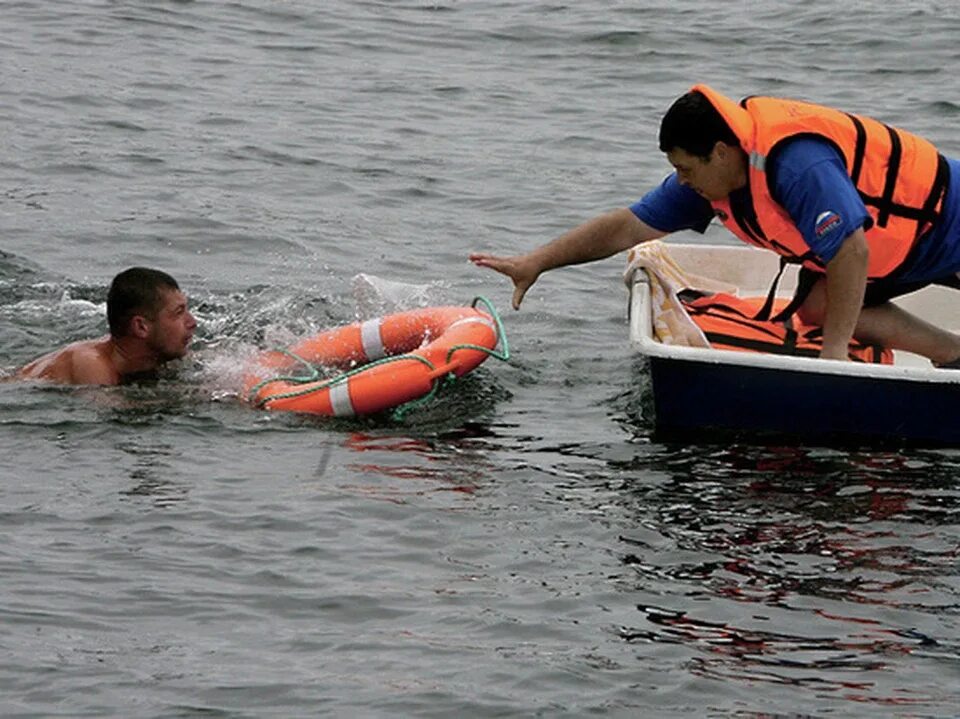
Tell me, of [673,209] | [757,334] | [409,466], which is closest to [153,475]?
[409,466]

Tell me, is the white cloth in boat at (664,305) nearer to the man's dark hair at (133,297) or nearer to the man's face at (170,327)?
the man's face at (170,327)

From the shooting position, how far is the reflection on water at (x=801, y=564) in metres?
6.05

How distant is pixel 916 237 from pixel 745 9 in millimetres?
11086

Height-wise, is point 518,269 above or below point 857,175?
below

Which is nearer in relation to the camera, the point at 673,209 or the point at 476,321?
the point at 673,209

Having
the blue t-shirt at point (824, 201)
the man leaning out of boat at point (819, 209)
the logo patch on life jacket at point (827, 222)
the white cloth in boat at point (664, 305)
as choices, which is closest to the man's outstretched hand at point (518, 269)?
the man leaning out of boat at point (819, 209)

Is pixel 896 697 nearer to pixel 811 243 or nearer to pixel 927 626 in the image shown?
pixel 927 626

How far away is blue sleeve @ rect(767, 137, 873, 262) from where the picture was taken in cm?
772

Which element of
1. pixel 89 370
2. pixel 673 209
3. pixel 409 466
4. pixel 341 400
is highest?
pixel 673 209

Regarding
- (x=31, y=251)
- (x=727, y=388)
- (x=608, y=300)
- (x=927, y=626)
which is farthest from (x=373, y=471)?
(x=31, y=251)

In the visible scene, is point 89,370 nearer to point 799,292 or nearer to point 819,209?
point 799,292

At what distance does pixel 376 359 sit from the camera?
30.4 ft

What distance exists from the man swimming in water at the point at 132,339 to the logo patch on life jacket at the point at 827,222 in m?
2.94

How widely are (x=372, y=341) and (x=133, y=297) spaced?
1179mm
